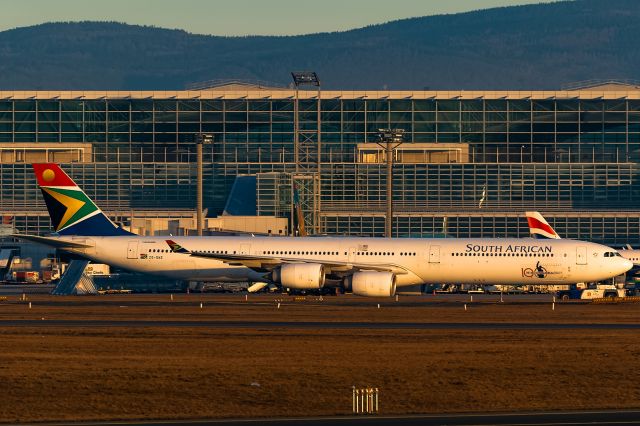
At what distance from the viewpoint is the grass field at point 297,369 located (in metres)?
35.6

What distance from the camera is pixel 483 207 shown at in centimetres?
14725

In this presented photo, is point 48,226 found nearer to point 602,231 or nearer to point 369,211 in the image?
point 369,211

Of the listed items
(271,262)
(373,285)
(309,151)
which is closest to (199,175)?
(309,151)

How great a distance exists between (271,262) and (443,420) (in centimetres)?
4982

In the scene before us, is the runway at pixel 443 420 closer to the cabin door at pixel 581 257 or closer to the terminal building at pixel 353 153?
the cabin door at pixel 581 257

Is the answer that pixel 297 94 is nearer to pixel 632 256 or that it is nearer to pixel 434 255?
pixel 632 256

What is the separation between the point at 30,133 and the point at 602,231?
229 feet

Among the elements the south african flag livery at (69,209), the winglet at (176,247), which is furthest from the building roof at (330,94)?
the winglet at (176,247)

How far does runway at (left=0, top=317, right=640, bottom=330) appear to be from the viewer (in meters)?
56.2

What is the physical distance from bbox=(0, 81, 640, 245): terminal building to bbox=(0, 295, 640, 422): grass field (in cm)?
8550

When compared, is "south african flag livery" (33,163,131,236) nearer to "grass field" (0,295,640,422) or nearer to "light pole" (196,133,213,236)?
"grass field" (0,295,640,422)

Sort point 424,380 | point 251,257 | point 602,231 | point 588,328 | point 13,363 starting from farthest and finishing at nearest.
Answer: point 602,231 < point 251,257 < point 588,328 < point 13,363 < point 424,380

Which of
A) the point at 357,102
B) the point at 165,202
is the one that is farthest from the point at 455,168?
the point at 165,202

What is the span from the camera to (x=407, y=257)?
82.4 m
